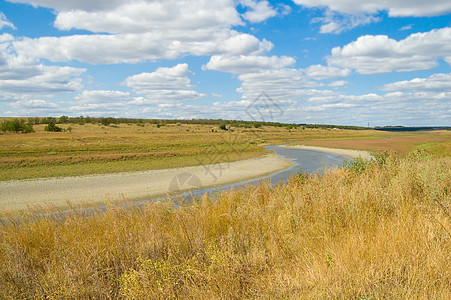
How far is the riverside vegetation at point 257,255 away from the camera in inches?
123

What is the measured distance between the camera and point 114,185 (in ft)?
65.5

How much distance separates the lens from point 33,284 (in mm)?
3994

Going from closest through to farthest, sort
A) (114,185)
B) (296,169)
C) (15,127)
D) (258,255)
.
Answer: (258,255), (114,185), (296,169), (15,127)

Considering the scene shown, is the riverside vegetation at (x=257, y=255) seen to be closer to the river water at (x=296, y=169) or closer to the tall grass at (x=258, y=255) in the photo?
the tall grass at (x=258, y=255)

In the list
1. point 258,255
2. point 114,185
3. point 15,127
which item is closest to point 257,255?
point 258,255

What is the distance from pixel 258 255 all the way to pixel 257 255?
0.21 feet

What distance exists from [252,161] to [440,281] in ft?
98.6

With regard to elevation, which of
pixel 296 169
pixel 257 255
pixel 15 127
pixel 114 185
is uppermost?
pixel 15 127

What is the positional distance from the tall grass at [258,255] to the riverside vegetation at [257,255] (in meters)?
0.02

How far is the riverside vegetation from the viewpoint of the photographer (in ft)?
10.3

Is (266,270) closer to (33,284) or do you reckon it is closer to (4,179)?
(33,284)

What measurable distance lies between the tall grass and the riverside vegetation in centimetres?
2

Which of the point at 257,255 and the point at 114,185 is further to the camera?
the point at 114,185

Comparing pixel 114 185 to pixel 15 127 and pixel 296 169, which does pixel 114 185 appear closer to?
pixel 296 169
